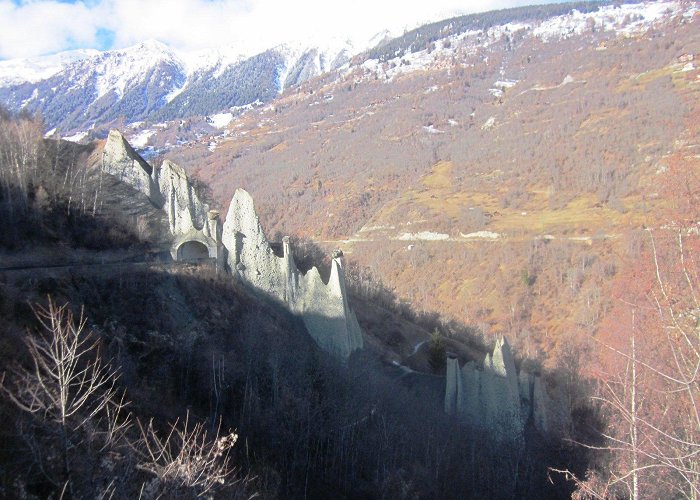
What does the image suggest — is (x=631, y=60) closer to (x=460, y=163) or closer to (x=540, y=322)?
(x=460, y=163)

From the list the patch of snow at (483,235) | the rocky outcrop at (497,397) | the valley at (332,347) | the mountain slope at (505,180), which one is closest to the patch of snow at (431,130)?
the mountain slope at (505,180)

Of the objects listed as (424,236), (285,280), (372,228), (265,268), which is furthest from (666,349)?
(372,228)

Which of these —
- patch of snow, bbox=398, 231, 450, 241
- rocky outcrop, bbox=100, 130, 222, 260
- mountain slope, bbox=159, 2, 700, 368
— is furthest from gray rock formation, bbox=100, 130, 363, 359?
patch of snow, bbox=398, 231, 450, 241

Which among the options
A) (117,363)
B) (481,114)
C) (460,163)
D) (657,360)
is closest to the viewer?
(657,360)

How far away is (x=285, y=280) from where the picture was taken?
29.7 m

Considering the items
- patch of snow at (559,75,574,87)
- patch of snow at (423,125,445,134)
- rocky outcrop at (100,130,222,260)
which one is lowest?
patch of snow at (423,125,445,134)

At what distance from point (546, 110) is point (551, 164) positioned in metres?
40.1

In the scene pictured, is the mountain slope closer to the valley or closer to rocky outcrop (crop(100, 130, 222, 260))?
the valley

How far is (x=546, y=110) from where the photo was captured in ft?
467

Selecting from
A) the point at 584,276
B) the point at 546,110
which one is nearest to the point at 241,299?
the point at 584,276

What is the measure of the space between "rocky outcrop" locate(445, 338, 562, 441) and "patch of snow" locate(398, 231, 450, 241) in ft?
193

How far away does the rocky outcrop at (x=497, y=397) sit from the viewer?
93.0ft

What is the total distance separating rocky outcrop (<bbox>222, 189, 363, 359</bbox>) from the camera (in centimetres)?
2906

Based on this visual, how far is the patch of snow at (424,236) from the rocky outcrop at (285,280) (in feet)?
200
